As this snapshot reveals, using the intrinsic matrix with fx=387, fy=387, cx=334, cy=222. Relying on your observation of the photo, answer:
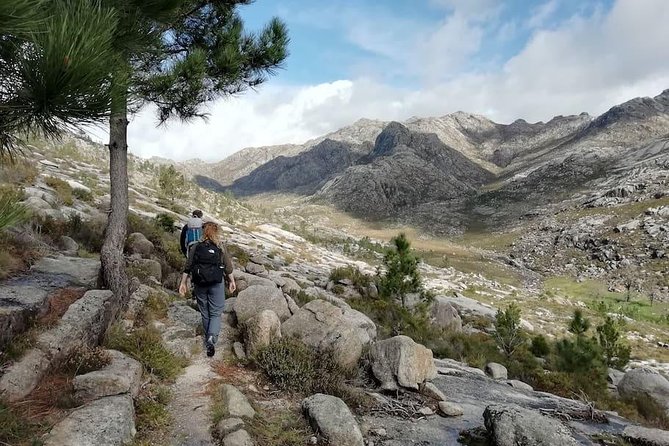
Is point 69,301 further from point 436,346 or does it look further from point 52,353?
point 436,346

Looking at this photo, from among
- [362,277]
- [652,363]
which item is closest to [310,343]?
[362,277]

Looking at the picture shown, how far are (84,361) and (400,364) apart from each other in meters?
5.52

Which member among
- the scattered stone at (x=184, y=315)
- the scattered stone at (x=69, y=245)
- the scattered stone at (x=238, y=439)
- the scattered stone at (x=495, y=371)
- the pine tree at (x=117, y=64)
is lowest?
the scattered stone at (x=495, y=371)

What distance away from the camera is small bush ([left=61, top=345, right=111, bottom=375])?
5840 millimetres

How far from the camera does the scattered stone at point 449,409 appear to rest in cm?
710

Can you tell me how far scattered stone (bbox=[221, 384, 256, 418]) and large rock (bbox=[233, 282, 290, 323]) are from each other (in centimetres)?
293

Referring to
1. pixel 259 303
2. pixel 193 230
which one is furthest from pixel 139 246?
pixel 259 303

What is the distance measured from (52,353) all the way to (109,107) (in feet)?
14.0

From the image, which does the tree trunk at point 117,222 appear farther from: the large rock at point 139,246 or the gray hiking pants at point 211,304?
the large rock at point 139,246

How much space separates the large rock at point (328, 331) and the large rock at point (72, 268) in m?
5.04

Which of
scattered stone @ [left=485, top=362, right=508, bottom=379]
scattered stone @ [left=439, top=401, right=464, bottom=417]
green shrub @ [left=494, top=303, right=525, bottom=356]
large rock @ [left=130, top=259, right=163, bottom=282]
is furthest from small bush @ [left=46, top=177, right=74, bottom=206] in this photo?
green shrub @ [left=494, top=303, right=525, bottom=356]

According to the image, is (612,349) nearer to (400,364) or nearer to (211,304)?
(400,364)

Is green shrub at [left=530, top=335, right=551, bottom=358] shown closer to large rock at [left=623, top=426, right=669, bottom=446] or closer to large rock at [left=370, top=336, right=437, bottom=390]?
large rock at [left=623, top=426, right=669, bottom=446]

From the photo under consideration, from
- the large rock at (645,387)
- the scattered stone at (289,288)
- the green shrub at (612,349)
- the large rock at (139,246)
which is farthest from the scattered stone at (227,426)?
the green shrub at (612,349)
